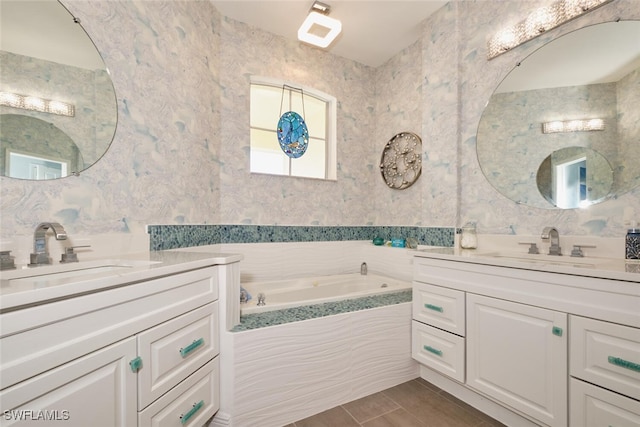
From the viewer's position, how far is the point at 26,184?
1158 millimetres

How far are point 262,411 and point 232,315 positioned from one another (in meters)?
0.54

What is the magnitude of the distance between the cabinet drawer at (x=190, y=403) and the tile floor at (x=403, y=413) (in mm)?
504

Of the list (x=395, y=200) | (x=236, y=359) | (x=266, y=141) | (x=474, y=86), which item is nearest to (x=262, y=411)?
(x=236, y=359)

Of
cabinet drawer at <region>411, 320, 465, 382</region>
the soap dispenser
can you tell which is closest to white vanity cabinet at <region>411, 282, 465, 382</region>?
cabinet drawer at <region>411, 320, 465, 382</region>

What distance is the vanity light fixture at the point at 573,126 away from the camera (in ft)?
5.03

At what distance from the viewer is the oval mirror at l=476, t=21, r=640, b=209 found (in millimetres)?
1432

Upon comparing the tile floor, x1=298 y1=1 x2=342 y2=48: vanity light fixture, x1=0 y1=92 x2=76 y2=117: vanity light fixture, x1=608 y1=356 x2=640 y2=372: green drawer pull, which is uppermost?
x1=298 y1=1 x2=342 y2=48: vanity light fixture

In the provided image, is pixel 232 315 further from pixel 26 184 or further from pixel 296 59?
pixel 296 59

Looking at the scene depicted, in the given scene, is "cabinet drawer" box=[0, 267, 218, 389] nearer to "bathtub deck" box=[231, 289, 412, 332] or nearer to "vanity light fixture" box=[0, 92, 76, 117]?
"bathtub deck" box=[231, 289, 412, 332]

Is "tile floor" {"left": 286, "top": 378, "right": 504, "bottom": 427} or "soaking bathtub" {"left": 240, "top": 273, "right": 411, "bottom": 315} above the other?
"soaking bathtub" {"left": 240, "top": 273, "right": 411, "bottom": 315}

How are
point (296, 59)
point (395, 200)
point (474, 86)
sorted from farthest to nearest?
point (395, 200), point (296, 59), point (474, 86)

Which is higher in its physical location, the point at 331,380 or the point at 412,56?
the point at 412,56

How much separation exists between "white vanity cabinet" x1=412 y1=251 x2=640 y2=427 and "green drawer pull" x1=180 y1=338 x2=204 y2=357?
4.58 feet

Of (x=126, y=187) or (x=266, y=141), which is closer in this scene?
(x=126, y=187)
